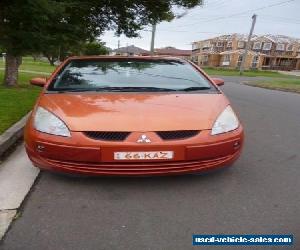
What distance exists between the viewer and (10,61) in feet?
36.7

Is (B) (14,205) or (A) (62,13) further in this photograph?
(A) (62,13)

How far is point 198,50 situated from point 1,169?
101005mm

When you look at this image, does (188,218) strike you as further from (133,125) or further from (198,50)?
(198,50)

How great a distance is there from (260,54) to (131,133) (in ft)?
263

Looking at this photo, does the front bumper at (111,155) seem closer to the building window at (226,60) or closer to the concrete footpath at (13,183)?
the concrete footpath at (13,183)

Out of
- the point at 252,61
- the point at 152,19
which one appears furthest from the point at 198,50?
the point at 152,19

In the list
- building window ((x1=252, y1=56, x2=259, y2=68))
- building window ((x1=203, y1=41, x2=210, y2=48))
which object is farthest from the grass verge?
building window ((x1=203, y1=41, x2=210, y2=48))

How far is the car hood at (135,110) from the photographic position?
11.1 feet

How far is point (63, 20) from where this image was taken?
414 inches

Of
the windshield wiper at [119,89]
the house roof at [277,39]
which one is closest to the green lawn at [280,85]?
the windshield wiper at [119,89]

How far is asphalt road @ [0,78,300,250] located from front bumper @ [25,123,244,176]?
21cm

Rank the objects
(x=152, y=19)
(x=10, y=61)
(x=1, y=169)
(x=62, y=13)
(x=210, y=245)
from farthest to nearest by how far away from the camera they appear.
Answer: (x=152, y=19) < (x=10, y=61) < (x=62, y=13) < (x=1, y=169) < (x=210, y=245)

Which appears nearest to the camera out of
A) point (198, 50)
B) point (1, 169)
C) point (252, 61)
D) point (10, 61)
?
point (1, 169)

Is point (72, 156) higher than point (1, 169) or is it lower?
higher
